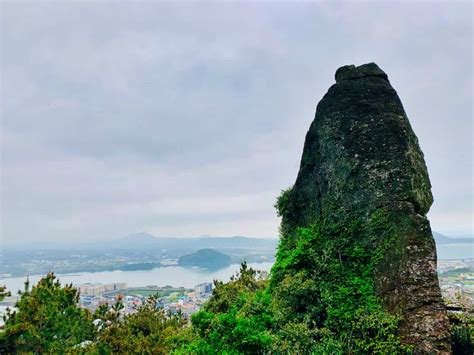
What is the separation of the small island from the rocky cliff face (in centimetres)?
9853

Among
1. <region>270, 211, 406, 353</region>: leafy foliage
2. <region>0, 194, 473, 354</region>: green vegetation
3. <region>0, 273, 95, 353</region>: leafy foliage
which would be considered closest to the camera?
<region>0, 194, 473, 354</region>: green vegetation

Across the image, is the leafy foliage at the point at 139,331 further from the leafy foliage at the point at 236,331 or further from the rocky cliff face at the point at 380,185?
the rocky cliff face at the point at 380,185

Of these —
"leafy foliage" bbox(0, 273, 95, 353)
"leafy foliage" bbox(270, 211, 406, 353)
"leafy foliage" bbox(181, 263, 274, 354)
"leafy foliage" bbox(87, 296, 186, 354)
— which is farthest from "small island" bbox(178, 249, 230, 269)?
"leafy foliage" bbox(181, 263, 274, 354)

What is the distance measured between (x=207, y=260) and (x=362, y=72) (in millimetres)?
106999

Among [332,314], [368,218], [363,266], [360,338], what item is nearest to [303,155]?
[368,218]

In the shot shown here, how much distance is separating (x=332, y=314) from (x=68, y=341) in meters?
10.9

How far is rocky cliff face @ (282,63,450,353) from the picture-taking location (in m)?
7.21

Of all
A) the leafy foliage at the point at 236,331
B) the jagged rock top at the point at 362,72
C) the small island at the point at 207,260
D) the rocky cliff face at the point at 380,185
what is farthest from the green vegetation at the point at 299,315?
the small island at the point at 207,260

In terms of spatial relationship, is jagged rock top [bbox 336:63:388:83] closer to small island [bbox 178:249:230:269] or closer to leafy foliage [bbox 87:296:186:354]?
leafy foliage [bbox 87:296:186:354]

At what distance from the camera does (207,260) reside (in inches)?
4459

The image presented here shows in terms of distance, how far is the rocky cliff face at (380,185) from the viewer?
721cm

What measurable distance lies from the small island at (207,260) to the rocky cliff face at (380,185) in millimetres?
98529

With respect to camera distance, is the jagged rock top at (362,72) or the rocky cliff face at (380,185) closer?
the rocky cliff face at (380,185)

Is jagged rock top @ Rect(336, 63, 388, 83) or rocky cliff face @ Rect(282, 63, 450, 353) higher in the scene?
jagged rock top @ Rect(336, 63, 388, 83)
